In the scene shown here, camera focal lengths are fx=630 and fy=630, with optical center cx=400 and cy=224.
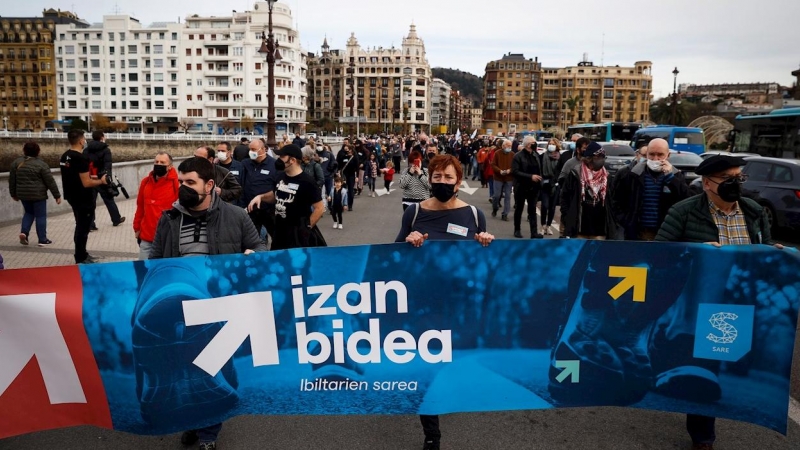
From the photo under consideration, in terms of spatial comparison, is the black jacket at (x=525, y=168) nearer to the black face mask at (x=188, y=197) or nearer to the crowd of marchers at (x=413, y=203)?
the crowd of marchers at (x=413, y=203)

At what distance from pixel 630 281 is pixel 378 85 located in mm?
154875

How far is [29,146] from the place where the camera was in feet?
32.9

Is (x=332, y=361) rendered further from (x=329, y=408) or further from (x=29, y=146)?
(x=29, y=146)

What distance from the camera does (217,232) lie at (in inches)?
158

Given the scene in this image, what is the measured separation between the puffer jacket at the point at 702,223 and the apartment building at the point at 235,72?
10263 centimetres

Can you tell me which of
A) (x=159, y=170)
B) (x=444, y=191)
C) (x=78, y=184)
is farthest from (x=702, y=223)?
(x=78, y=184)

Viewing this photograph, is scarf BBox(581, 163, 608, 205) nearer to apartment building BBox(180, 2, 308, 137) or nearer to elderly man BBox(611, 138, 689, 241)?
elderly man BBox(611, 138, 689, 241)

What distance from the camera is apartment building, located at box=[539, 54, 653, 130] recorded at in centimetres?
15612

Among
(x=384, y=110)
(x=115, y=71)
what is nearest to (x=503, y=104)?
(x=384, y=110)

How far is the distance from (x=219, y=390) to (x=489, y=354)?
1.64 meters

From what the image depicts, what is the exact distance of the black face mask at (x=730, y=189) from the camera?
3.97 m

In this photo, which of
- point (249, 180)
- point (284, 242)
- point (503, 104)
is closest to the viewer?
point (284, 242)

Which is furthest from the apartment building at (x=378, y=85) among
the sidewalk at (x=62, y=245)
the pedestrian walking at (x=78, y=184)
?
the pedestrian walking at (x=78, y=184)

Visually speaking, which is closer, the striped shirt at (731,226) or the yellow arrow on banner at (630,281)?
the yellow arrow on banner at (630,281)
